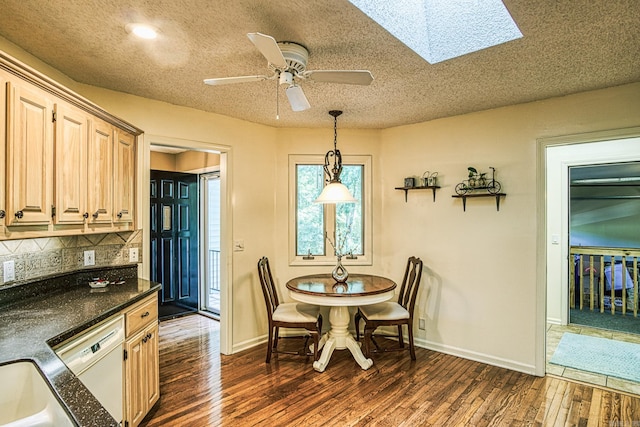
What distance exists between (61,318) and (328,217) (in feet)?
9.42

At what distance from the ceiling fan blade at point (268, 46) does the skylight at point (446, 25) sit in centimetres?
57

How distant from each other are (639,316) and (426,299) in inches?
124

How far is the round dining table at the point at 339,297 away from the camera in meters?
3.14

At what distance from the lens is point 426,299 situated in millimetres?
3900

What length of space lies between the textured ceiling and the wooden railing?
295 centimetres

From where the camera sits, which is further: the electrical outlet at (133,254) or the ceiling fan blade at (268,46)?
the electrical outlet at (133,254)

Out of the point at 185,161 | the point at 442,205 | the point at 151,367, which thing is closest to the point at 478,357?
the point at 442,205

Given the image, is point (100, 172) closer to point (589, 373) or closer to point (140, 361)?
point (140, 361)

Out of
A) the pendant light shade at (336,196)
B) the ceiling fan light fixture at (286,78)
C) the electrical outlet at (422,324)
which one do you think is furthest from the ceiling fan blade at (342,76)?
the electrical outlet at (422,324)

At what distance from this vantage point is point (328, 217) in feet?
14.0

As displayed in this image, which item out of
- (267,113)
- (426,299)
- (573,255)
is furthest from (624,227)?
(267,113)

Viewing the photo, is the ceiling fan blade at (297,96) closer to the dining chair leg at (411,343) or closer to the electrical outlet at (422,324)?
the dining chair leg at (411,343)

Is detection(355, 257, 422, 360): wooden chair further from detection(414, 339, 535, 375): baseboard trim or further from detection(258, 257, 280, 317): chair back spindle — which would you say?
detection(258, 257, 280, 317): chair back spindle

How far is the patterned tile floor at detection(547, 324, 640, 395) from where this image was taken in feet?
9.75
